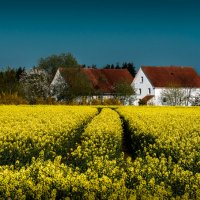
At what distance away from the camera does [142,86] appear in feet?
281

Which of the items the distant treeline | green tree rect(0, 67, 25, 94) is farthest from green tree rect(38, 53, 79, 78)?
green tree rect(0, 67, 25, 94)

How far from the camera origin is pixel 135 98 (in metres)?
82.4

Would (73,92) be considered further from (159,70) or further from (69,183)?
(69,183)

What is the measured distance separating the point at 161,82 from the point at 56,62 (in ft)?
92.2

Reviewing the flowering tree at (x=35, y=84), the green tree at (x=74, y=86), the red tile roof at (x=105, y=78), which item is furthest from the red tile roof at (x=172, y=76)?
the flowering tree at (x=35, y=84)

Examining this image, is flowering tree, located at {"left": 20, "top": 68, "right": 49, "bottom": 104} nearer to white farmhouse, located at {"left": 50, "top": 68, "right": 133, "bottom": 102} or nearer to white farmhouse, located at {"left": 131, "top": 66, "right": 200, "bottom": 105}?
white farmhouse, located at {"left": 50, "top": 68, "right": 133, "bottom": 102}

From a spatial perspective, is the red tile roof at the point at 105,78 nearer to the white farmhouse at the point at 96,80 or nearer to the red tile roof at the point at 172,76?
the white farmhouse at the point at 96,80

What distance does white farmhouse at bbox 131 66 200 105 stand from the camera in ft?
269

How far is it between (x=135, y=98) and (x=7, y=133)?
67780mm

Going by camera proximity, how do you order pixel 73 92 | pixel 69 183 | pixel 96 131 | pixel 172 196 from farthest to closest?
pixel 73 92 → pixel 96 131 → pixel 69 183 → pixel 172 196

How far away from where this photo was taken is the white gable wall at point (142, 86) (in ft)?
276

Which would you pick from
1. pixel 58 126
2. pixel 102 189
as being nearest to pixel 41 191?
pixel 102 189

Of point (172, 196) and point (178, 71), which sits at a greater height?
point (178, 71)

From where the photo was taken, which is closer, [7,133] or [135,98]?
[7,133]
